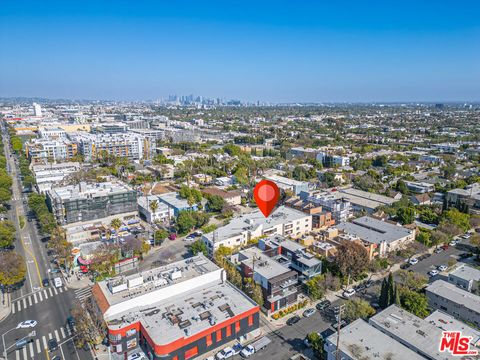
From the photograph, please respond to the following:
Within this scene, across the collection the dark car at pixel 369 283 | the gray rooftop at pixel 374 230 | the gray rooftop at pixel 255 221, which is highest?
the gray rooftop at pixel 255 221

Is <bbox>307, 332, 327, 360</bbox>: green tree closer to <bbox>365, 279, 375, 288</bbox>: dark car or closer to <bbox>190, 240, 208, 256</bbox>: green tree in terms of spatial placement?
<bbox>365, 279, 375, 288</bbox>: dark car

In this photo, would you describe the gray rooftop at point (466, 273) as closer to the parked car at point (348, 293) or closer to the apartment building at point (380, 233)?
the apartment building at point (380, 233)

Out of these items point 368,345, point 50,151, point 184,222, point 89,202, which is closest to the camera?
point 368,345

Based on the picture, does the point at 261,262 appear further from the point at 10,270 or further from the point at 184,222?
the point at 10,270

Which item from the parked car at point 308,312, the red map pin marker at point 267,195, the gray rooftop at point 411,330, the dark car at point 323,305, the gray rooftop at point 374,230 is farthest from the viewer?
the gray rooftop at point 374,230

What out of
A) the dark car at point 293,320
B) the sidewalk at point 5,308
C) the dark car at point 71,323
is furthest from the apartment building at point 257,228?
the sidewalk at point 5,308

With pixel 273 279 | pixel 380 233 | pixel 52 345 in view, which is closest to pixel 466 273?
pixel 380 233
